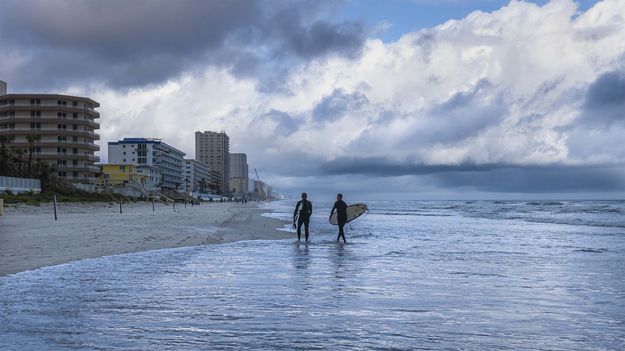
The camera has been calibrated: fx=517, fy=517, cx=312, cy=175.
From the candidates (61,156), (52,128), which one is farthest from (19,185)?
(52,128)

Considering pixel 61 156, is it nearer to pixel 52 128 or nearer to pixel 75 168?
pixel 75 168

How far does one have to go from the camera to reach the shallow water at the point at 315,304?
687 cm

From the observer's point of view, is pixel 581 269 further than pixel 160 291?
Yes

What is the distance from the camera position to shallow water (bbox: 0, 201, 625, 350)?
22.5 feet

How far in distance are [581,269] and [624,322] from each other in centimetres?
697

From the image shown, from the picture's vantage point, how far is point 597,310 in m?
9.01

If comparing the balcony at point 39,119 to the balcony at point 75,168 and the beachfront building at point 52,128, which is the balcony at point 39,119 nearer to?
the beachfront building at point 52,128

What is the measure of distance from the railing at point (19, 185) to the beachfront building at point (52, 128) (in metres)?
31.3

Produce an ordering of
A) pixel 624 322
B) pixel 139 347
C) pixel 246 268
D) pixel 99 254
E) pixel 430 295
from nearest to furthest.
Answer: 1. pixel 139 347
2. pixel 624 322
3. pixel 430 295
4. pixel 246 268
5. pixel 99 254

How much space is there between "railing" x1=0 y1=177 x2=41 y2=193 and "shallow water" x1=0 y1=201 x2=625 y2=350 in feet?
190

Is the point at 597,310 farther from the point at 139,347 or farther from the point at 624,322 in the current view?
the point at 139,347

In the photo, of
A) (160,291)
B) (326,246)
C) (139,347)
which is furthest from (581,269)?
(139,347)

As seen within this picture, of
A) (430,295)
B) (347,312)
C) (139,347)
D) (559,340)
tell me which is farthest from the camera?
(430,295)

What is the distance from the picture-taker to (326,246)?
21531 mm
